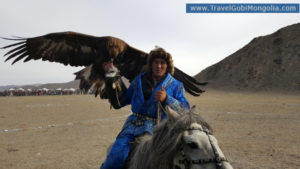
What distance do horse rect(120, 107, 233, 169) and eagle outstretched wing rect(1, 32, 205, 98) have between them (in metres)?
2.01

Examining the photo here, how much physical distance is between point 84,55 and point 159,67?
191 centimetres

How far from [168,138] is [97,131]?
32.1ft

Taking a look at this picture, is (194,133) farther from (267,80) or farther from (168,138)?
(267,80)

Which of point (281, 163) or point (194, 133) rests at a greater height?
point (194, 133)

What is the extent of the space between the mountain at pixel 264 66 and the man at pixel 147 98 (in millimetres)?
58479

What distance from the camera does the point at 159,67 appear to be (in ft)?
8.91

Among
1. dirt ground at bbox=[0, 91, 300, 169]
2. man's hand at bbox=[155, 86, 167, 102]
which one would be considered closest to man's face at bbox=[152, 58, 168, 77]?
man's hand at bbox=[155, 86, 167, 102]

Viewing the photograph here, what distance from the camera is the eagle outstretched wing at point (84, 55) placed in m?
3.71

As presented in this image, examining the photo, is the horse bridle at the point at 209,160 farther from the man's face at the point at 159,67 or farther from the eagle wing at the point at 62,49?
the eagle wing at the point at 62,49

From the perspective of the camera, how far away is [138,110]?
2693mm

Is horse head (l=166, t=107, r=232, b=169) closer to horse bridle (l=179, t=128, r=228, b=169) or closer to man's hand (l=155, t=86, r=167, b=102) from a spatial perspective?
horse bridle (l=179, t=128, r=228, b=169)

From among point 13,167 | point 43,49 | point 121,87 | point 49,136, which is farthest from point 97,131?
point 121,87

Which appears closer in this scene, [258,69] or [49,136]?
[49,136]

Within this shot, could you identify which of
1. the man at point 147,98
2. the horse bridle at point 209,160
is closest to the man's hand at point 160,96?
the man at point 147,98
